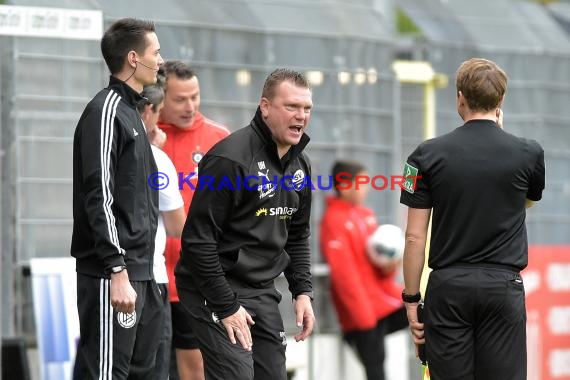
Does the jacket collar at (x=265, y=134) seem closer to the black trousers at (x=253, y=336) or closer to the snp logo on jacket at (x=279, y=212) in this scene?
the snp logo on jacket at (x=279, y=212)

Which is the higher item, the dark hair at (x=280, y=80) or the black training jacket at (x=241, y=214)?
the dark hair at (x=280, y=80)

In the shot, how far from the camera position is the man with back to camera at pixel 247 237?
20.3ft

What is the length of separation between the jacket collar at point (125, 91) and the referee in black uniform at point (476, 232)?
133 centimetres

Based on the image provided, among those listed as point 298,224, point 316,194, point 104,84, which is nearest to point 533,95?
point 316,194

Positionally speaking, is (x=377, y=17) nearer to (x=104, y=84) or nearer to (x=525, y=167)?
(x=104, y=84)

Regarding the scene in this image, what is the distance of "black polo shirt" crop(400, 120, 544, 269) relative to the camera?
606cm

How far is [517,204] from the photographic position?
6148 mm

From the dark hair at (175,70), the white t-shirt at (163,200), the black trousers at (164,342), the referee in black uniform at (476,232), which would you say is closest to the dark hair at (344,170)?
the dark hair at (175,70)

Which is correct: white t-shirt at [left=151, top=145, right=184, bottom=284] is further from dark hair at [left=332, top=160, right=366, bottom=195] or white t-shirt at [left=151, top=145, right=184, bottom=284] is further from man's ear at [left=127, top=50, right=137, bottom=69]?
dark hair at [left=332, top=160, right=366, bottom=195]

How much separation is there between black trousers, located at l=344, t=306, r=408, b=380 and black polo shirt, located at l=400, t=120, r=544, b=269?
439 centimetres

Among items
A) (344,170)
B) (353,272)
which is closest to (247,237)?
(353,272)

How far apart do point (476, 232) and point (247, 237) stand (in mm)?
1063

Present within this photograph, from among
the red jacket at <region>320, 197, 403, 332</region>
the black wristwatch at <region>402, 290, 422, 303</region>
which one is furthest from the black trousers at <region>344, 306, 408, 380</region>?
the black wristwatch at <region>402, 290, 422, 303</region>

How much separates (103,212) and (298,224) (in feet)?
3.56
